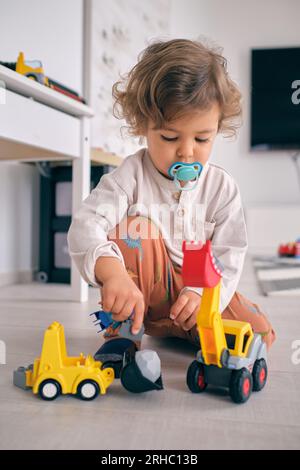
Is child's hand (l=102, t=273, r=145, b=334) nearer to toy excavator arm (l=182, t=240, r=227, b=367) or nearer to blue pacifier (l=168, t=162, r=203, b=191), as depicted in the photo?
toy excavator arm (l=182, t=240, r=227, b=367)

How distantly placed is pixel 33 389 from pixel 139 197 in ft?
1.31

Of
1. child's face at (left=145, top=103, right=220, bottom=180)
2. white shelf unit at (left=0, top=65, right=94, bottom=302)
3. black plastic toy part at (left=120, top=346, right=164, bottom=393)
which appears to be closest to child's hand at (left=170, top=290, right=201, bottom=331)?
black plastic toy part at (left=120, top=346, right=164, bottom=393)

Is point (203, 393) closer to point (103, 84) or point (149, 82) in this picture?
point (149, 82)

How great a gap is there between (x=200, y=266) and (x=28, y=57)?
1.50m

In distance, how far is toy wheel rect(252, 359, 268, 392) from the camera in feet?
2.32

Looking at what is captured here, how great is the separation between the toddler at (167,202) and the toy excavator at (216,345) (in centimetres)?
9

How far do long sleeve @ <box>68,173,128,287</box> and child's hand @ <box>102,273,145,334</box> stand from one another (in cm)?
7

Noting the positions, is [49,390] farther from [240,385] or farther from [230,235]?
[230,235]

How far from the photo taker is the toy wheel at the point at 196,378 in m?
0.69

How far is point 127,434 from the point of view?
55 cm

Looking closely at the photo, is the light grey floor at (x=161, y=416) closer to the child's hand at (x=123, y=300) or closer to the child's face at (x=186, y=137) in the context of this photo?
the child's hand at (x=123, y=300)
